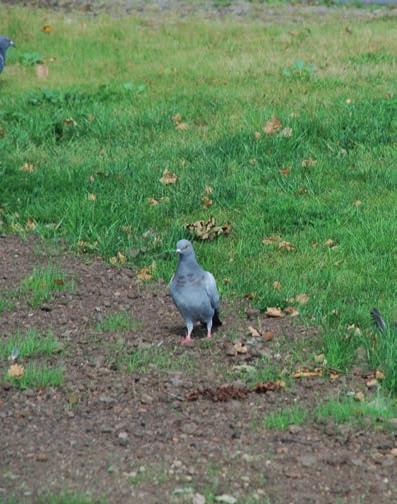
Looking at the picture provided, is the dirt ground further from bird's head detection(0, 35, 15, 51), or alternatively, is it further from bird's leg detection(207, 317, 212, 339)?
bird's head detection(0, 35, 15, 51)

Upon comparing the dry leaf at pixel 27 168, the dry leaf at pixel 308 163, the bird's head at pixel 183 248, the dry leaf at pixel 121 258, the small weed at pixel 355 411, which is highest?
the bird's head at pixel 183 248

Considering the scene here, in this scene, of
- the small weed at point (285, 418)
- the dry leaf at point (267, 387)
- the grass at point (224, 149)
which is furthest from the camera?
the grass at point (224, 149)

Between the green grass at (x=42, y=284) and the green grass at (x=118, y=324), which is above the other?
the green grass at (x=118, y=324)

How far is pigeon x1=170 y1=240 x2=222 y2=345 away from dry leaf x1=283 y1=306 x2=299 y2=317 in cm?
62

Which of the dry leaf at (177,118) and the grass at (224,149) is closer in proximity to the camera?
the grass at (224,149)

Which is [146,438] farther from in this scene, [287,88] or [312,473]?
[287,88]

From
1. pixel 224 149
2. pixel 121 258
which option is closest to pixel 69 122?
pixel 224 149

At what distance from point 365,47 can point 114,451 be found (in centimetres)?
879

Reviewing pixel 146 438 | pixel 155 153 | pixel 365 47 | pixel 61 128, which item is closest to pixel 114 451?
pixel 146 438

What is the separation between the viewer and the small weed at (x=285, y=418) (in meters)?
5.66

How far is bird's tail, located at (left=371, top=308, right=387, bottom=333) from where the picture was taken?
6.61 metres

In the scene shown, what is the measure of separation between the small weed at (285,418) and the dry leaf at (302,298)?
1.51m

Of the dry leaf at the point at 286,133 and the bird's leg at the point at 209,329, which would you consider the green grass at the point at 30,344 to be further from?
the dry leaf at the point at 286,133

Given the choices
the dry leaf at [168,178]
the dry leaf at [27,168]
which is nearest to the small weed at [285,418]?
the dry leaf at [168,178]
